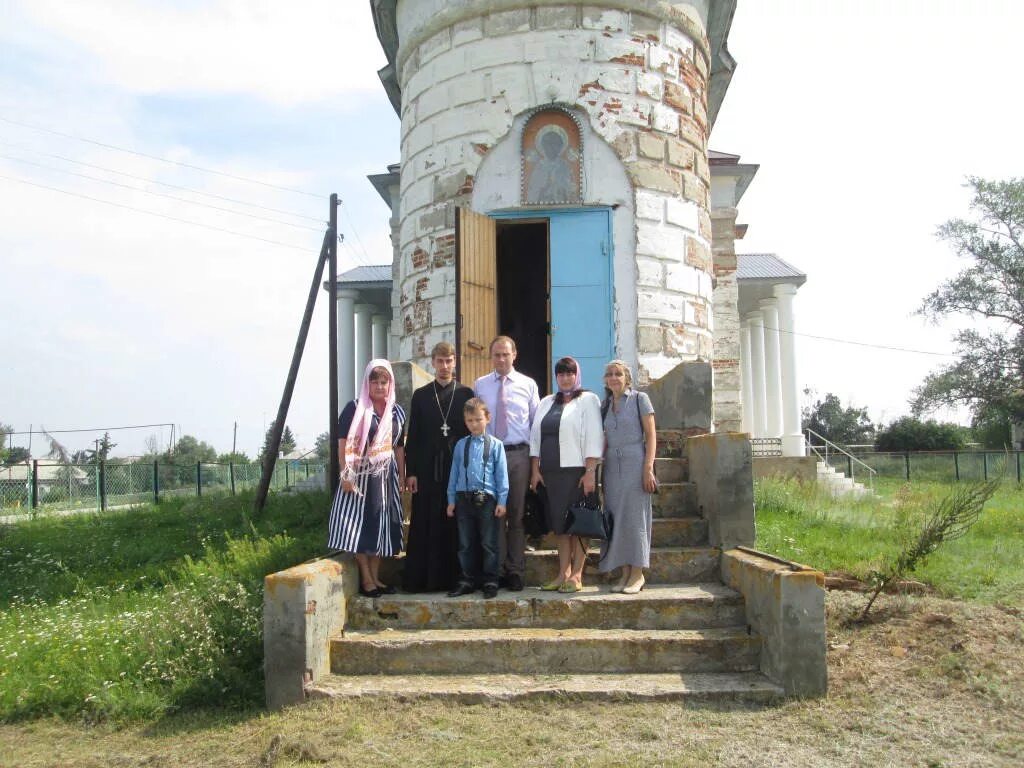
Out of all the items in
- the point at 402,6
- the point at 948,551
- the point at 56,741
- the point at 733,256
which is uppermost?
the point at 402,6

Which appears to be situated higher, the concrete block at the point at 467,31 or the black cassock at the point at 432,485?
the concrete block at the point at 467,31

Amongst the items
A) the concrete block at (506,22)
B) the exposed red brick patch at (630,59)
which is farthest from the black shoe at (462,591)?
the concrete block at (506,22)

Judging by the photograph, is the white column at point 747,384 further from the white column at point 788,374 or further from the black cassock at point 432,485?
the black cassock at point 432,485

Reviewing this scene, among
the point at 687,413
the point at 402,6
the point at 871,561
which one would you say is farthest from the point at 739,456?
the point at 402,6

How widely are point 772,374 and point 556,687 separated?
19036 mm

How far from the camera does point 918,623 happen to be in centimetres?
616

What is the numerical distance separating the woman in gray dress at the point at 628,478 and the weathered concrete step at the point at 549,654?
571 millimetres

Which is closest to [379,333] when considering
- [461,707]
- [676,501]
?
[676,501]

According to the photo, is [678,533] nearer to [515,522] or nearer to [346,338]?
[515,522]

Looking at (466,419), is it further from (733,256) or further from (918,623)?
(733,256)

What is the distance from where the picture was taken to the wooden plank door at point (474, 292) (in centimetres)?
855

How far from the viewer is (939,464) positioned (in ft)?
83.0

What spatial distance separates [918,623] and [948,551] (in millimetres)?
2776

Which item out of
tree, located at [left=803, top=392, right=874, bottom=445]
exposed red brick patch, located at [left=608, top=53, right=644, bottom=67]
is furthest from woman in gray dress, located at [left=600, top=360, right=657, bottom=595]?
tree, located at [left=803, top=392, right=874, bottom=445]
